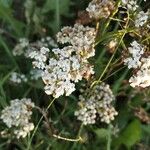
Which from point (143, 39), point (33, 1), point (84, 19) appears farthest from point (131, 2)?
point (33, 1)

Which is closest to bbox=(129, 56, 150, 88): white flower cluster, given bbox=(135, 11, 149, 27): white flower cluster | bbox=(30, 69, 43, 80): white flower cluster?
bbox=(135, 11, 149, 27): white flower cluster

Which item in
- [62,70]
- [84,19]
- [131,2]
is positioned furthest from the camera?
[84,19]

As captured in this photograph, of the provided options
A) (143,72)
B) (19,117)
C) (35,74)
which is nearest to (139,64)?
(143,72)

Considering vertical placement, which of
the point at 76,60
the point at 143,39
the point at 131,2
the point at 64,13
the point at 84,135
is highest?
the point at 64,13

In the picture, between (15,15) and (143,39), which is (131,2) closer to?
(143,39)

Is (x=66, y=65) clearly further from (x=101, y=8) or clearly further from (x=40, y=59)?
(x=101, y=8)

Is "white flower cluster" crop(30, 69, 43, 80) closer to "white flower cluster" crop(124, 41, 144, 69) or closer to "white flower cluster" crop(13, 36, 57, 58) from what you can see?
"white flower cluster" crop(13, 36, 57, 58)
